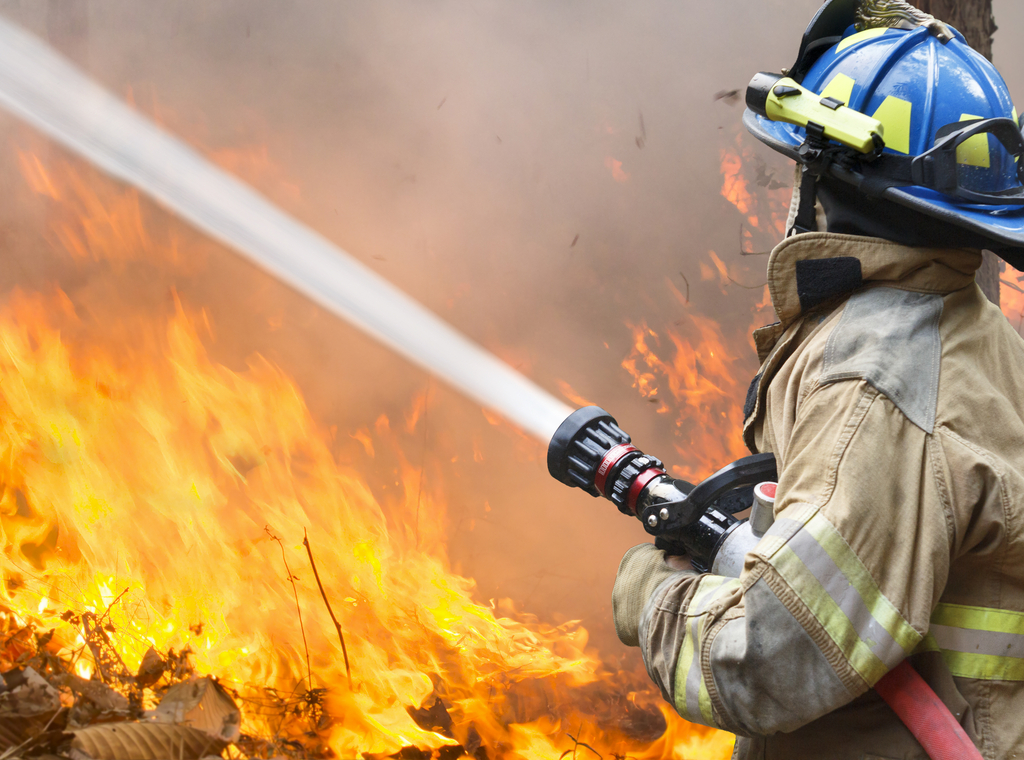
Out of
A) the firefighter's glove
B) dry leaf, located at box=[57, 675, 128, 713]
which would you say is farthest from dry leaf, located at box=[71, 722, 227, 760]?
the firefighter's glove

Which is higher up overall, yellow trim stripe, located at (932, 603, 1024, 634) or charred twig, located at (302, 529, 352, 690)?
charred twig, located at (302, 529, 352, 690)

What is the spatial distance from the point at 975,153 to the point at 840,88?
0.32 metres

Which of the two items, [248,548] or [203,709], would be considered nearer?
[203,709]

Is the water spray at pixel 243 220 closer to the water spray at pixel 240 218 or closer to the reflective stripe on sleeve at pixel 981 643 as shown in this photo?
the water spray at pixel 240 218

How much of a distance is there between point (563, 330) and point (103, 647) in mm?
2886

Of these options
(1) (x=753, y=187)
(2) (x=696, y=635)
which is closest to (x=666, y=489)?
(2) (x=696, y=635)

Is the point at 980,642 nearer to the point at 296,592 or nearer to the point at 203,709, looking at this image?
the point at 203,709

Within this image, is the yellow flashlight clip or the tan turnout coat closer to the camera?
the tan turnout coat

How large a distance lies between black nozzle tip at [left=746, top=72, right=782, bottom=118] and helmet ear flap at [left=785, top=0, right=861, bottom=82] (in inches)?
9.3

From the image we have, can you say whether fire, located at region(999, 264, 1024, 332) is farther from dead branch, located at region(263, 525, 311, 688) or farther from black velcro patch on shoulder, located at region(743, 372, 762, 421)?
dead branch, located at region(263, 525, 311, 688)

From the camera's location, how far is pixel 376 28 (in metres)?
4.44

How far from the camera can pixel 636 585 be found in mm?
1656

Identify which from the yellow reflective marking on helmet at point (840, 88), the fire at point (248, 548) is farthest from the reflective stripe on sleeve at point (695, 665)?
the fire at point (248, 548)

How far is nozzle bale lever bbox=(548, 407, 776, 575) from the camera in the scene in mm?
1568
